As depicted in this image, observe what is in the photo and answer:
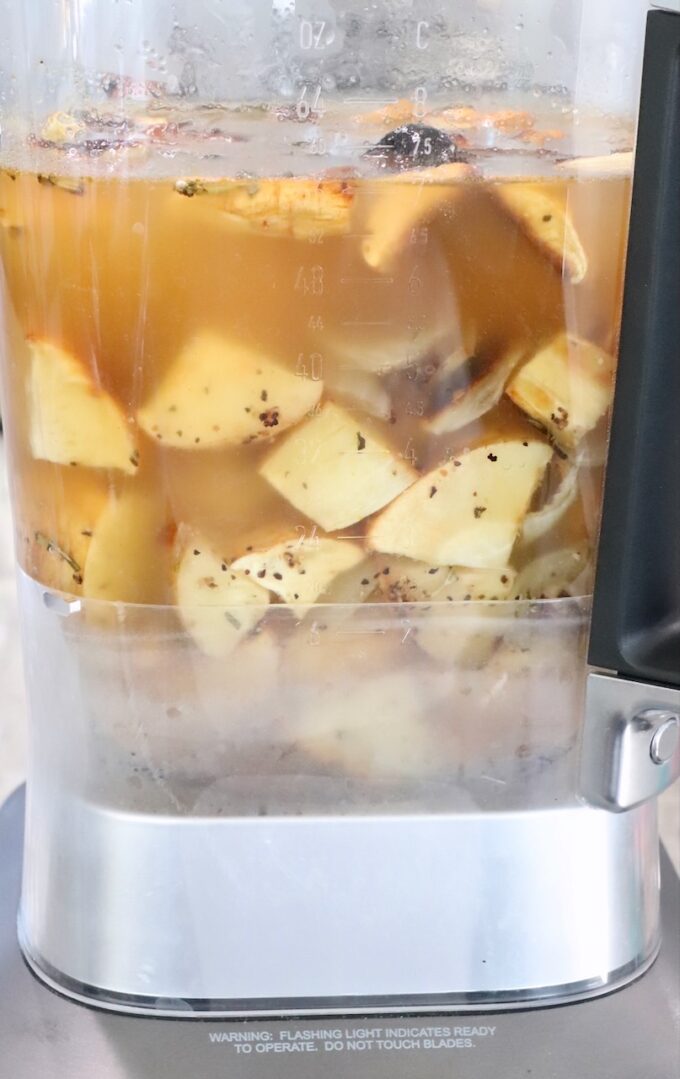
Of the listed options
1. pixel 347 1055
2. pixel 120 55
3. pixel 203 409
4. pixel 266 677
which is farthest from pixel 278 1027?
pixel 120 55

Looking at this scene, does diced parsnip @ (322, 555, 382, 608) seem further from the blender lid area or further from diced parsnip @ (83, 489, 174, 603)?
the blender lid area

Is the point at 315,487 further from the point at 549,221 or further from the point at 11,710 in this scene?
the point at 11,710

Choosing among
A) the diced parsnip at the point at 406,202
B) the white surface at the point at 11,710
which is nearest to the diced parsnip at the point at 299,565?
the diced parsnip at the point at 406,202

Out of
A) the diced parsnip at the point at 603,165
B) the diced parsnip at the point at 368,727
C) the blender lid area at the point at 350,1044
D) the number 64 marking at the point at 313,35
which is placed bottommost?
the blender lid area at the point at 350,1044

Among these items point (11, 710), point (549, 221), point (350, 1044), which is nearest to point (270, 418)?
point (549, 221)

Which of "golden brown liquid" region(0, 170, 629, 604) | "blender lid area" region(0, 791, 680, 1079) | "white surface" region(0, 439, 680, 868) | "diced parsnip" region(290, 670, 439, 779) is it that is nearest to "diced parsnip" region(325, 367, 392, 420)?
"golden brown liquid" region(0, 170, 629, 604)

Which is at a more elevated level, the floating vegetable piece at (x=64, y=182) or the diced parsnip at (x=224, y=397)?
the floating vegetable piece at (x=64, y=182)

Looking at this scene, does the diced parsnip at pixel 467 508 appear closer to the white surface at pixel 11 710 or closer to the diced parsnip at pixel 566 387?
the diced parsnip at pixel 566 387

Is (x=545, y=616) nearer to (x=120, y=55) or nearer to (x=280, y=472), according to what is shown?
(x=280, y=472)
